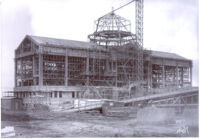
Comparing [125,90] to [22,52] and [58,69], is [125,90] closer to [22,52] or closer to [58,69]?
[58,69]

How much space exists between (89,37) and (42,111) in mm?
31923

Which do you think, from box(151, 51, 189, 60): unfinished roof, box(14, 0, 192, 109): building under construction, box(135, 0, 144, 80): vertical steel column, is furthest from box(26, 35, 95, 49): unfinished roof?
box(151, 51, 189, 60): unfinished roof

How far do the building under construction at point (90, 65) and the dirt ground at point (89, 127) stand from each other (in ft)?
49.0

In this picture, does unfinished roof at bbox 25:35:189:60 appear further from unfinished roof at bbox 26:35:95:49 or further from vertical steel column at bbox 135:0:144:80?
vertical steel column at bbox 135:0:144:80

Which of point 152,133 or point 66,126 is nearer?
point 152,133

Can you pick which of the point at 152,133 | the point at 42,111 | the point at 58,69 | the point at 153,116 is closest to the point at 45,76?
the point at 58,69

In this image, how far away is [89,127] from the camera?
3522cm

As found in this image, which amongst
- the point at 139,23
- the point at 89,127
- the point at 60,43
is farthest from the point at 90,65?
the point at 89,127

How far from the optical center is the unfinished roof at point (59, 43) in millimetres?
63688

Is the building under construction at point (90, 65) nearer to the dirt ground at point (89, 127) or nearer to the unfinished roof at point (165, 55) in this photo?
the unfinished roof at point (165, 55)

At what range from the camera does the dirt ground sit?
97.2 ft

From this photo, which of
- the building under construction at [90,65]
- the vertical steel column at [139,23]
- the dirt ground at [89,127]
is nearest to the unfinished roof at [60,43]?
the building under construction at [90,65]

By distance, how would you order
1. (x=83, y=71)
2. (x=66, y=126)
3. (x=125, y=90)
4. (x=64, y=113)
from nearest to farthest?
1. (x=66, y=126)
2. (x=64, y=113)
3. (x=125, y=90)
4. (x=83, y=71)

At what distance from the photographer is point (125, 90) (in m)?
63.9
